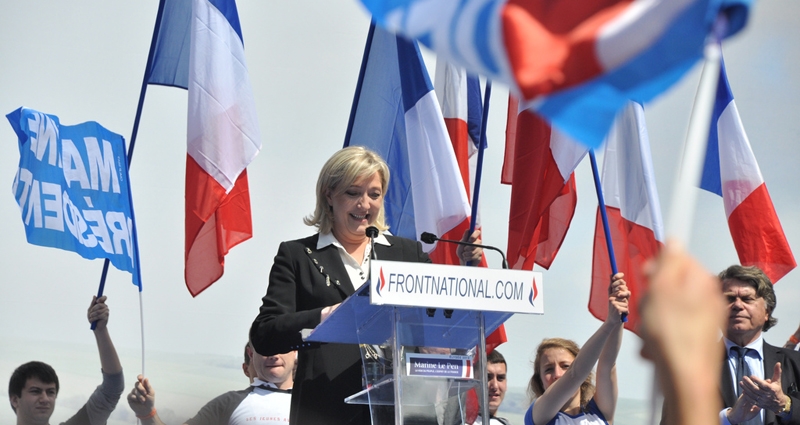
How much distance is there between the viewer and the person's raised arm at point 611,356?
4203mm

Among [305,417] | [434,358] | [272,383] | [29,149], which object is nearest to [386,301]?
[434,358]

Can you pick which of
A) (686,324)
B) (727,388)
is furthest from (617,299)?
(686,324)

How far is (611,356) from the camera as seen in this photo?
14.0 ft

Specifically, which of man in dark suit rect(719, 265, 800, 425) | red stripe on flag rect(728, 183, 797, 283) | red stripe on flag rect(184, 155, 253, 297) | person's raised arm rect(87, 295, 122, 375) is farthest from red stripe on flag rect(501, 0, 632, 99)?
red stripe on flag rect(728, 183, 797, 283)

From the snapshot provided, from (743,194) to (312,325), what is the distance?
407 cm

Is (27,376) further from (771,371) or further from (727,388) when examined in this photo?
(771,371)

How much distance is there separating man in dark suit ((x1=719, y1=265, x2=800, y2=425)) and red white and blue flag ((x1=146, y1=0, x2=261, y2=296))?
278cm

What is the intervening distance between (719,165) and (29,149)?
4232mm

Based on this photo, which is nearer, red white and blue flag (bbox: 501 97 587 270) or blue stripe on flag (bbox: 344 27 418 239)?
red white and blue flag (bbox: 501 97 587 270)

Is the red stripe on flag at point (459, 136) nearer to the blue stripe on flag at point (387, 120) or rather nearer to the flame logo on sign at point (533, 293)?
the blue stripe on flag at point (387, 120)

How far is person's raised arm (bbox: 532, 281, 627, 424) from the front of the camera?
4.08 m

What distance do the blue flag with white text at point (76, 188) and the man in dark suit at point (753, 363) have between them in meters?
2.99

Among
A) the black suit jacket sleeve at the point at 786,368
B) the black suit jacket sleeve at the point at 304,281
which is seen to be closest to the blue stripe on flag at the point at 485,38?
the black suit jacket sleeve at the point at 304,281

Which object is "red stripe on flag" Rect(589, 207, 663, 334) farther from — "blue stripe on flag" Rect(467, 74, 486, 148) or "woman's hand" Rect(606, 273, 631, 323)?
"woman's hand" Rect(606, 273, 631, 323)
